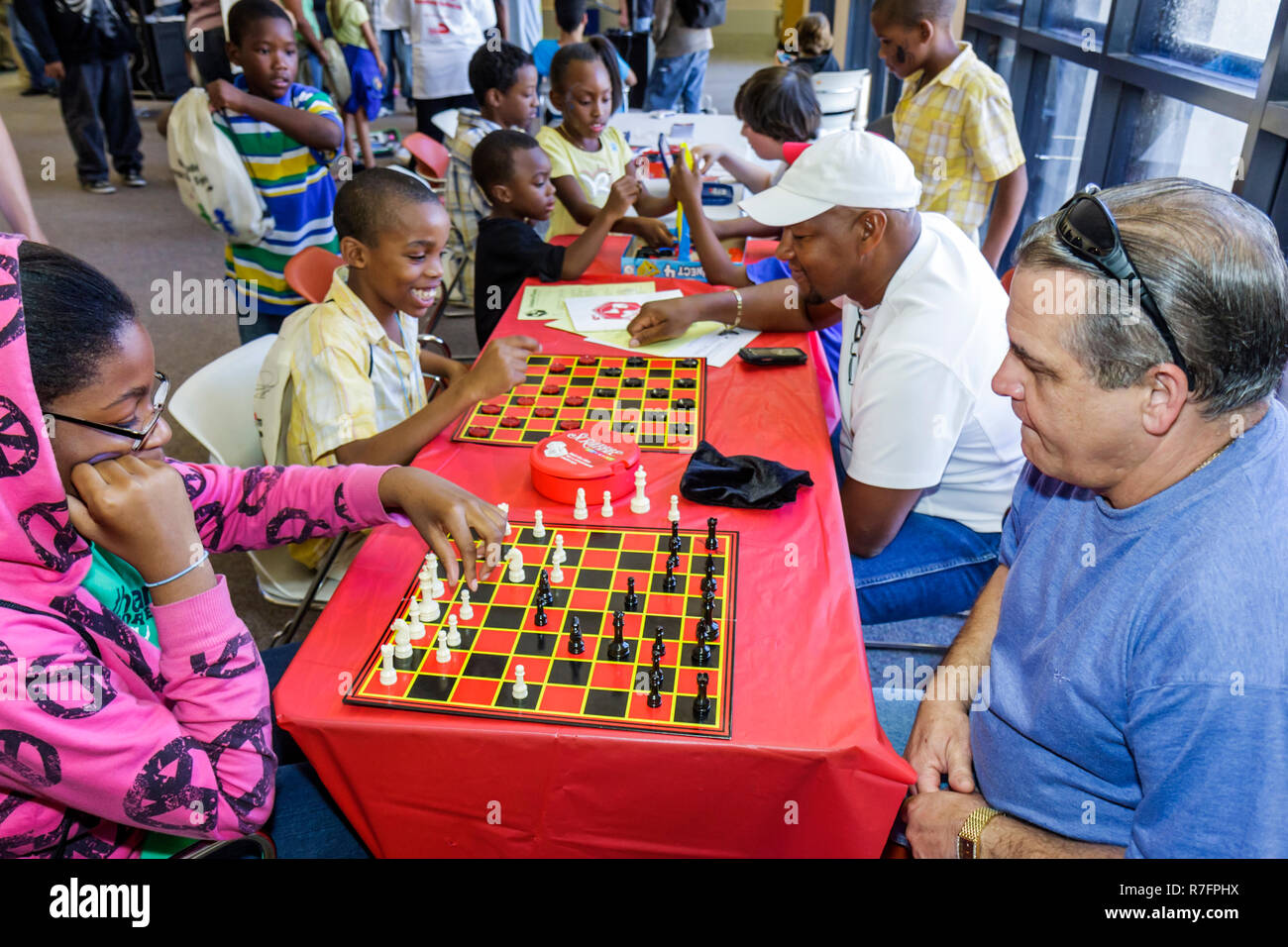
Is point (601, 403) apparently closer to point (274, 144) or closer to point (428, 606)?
point (428, 606)

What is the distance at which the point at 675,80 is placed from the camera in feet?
22.6

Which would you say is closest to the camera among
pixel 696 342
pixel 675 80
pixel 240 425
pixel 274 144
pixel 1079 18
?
pixel 240 425

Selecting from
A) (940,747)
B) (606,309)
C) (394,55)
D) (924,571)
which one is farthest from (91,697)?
(394,55)

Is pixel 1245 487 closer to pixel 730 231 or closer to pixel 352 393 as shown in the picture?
pixel 352 393

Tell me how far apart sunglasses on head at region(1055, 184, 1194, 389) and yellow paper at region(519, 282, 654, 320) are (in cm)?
169

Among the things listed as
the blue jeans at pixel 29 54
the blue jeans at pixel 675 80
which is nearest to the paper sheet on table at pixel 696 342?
the blue jeans at pixel 675 80

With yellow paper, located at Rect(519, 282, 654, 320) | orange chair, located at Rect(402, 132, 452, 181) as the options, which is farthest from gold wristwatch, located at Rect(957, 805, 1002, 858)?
orange chair, located at Rect(402, 132, 452, 181)

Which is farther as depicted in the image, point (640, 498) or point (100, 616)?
point (640, 498)

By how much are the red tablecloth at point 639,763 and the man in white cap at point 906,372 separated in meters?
0.45

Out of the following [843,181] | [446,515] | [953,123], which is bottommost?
[446,515]

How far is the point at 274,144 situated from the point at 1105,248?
2.96m

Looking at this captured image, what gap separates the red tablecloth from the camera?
3.87 ft

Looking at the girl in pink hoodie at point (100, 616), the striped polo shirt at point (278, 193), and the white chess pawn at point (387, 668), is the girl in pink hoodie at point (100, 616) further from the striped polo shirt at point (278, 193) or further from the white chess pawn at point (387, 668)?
the striped polo shirt at point (278, 193)

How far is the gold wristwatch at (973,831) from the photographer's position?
126 cm
